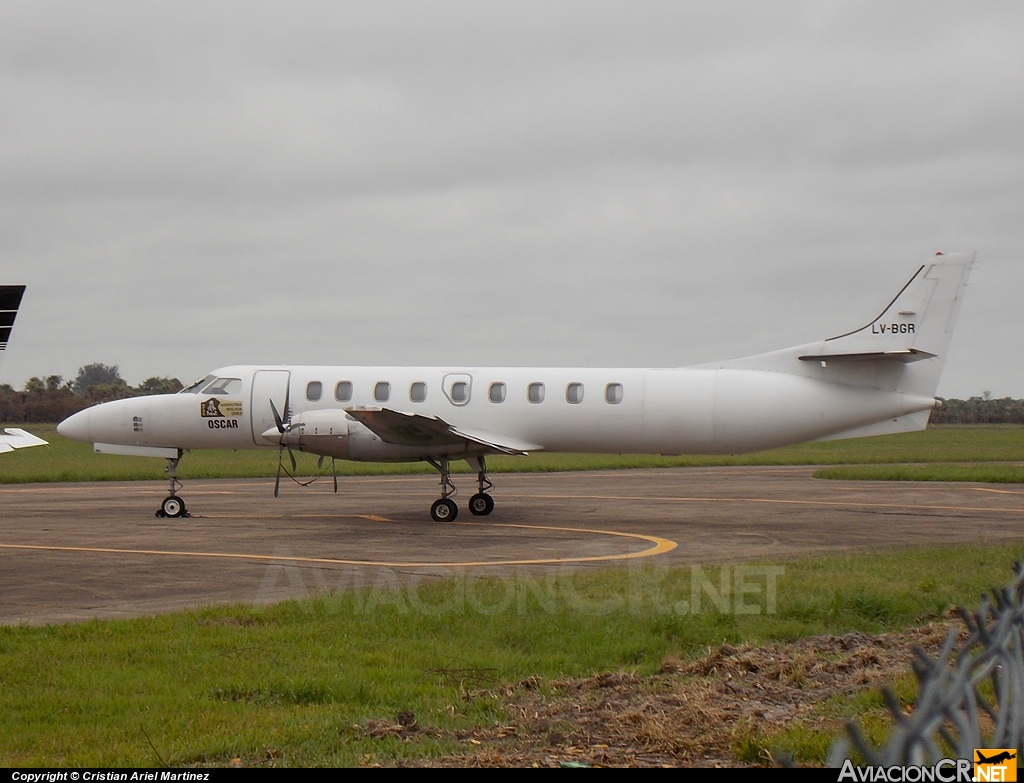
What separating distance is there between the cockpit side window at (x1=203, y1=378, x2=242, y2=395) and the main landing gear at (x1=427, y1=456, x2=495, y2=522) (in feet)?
16.4

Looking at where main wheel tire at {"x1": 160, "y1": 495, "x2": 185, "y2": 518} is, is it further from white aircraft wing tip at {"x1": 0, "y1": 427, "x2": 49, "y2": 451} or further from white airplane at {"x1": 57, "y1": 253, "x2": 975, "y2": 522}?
white aircraft wing tip at {"x1": 0, "y1": 427, "x2": 49, "y2": 451}

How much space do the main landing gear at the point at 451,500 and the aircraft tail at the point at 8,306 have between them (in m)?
9.82

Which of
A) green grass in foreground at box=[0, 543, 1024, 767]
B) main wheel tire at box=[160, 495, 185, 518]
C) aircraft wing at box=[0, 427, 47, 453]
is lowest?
green grass in foreground at box=[0, 543, 1024, 767]

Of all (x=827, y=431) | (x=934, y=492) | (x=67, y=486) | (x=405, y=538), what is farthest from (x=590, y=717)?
(x=67, y=486)

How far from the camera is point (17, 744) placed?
24.0 feet

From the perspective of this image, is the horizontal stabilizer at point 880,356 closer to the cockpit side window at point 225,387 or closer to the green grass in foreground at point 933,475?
the cockpit side window at point 225,387

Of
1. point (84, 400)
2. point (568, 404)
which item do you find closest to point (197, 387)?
point (568, 404)

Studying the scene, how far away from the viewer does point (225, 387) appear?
25078 mm

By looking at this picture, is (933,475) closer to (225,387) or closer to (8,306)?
(225,387)

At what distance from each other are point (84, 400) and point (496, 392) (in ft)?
229

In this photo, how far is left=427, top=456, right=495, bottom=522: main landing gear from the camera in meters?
23.4

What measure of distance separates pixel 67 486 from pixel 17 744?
31.7 metres

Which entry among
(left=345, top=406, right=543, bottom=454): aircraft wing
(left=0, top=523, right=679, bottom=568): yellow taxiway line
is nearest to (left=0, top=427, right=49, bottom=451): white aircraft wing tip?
(left=0, top=523, right=679, bottom=568): yellow taxiway line

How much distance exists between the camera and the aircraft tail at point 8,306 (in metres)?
15.9
